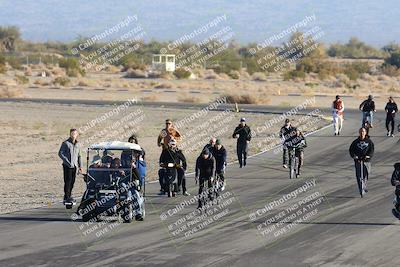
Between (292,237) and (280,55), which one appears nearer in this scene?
(292,237)

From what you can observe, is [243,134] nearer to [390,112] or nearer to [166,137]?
[166,137]

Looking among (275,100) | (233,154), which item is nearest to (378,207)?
(233,154)

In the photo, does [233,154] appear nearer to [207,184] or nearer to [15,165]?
[15,165]

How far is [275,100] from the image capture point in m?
75.6

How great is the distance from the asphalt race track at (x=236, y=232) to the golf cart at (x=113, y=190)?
0.95ft

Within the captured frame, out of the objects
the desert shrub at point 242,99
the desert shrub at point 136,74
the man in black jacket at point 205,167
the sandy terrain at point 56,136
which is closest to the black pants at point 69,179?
the sandy terrain at point 56,136

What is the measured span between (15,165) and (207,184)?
1244cm

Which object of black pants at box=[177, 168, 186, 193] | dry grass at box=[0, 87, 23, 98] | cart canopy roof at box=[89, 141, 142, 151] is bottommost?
black pants at box=[177, 168, 186, 193]

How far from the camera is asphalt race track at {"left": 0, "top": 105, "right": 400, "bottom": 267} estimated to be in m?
16.6

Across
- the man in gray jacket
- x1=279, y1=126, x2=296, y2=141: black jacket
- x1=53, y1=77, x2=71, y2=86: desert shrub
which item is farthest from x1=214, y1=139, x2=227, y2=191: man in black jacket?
x1=53, y1=77, x2=71, y2=86: desert shrub

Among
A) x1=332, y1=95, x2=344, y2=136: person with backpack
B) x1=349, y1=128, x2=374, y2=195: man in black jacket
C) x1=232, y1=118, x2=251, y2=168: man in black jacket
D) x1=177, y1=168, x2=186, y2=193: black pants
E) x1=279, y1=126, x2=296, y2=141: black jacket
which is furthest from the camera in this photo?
x1=332, y1=95, x2=344, y2=136: person with backpack

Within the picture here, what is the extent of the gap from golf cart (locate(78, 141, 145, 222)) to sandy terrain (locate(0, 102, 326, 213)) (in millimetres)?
2950

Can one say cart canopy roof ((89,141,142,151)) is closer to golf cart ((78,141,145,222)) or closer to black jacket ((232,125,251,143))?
golf cart ((78,141,145,222))

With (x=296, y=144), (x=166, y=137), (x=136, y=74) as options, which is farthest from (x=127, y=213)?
(x=136, y=74)
